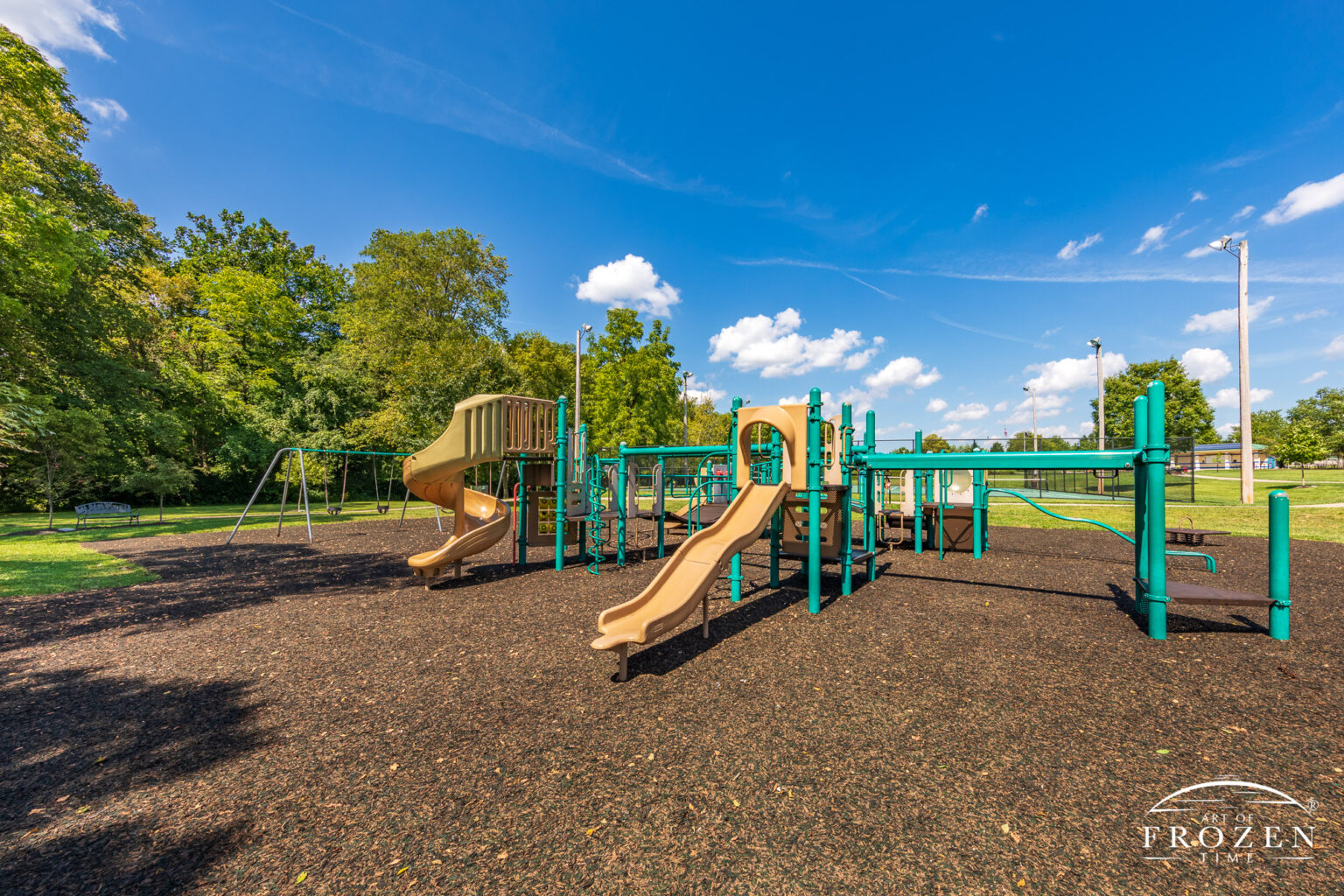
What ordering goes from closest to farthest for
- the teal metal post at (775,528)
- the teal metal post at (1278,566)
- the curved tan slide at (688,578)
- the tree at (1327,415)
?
1. the curved tan slide at (688,578)
2. the teal metal post at (1278,566)
3. the teal metal post at (775,528)
4. the tree at (1327,415)

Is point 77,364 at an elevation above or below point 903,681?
above

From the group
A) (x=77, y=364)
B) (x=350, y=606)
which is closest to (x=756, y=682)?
(x=350, y=606)

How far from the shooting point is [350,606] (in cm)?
638

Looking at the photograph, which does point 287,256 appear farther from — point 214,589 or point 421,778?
point 421,778

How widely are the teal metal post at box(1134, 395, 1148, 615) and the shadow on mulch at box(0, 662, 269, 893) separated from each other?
700 cm

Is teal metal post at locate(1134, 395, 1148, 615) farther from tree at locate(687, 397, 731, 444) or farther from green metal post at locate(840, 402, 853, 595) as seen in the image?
tree at locate(687, 397, 731, 444)

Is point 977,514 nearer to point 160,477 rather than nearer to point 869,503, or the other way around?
point 869,503

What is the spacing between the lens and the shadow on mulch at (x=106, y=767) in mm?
2152

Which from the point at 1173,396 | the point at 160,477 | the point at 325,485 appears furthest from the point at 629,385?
the point at 1173,396

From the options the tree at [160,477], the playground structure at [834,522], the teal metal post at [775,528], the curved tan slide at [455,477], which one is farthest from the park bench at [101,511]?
the teal metal post at [775,528]

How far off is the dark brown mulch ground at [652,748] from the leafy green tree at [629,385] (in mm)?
23553

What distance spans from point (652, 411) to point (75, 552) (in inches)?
898

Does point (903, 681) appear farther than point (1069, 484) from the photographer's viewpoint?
No

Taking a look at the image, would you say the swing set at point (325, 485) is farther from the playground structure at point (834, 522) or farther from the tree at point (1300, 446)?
the tree at point (1300, 446)
